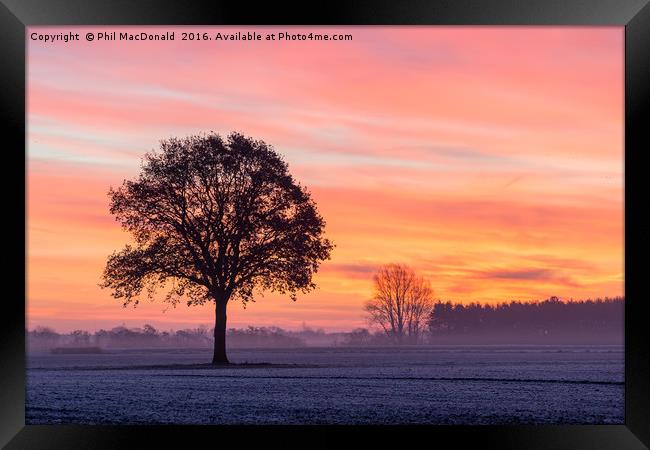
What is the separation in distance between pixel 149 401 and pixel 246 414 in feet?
15.8

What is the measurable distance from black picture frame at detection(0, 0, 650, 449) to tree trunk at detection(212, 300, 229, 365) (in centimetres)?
3086

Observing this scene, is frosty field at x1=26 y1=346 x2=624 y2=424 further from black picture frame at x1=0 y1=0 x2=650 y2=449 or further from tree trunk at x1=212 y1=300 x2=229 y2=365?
tree trunk at x1=212 y1=300 x2=229 y2=365

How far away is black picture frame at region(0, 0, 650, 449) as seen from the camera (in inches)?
701

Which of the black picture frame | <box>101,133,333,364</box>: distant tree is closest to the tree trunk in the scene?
<box>101,133,333,364</box>: distant tree

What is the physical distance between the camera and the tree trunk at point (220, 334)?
49.5 metres

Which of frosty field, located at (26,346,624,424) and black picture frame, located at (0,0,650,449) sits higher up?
black picture frame, located at (0,0,650,449)

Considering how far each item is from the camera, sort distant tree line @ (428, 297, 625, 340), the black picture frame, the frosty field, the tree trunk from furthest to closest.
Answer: distant tree line @ (428, 297, 625, 340) < the tree trunk < the frosty field < the black picture frame

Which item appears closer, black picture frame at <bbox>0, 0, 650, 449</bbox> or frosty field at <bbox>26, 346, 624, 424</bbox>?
black picture frame at <bbox>0, 0, 650, 449</bbox>
